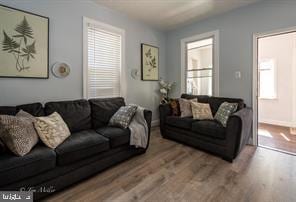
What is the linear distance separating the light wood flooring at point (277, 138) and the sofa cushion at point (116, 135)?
2.58 meters

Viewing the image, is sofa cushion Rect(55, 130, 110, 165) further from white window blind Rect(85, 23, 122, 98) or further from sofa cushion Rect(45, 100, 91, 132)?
white window blind Rect(85, 23, 122, 98)

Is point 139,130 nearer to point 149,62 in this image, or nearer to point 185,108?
point 185,108

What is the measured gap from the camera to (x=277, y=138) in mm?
3234

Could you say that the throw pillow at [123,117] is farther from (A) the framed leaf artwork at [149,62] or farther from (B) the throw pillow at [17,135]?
(A) the framed leaf artwork at [149,62]

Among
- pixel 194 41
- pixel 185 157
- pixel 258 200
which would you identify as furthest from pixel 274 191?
pixel 194 41

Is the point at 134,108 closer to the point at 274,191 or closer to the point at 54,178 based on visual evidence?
the point at 54,178

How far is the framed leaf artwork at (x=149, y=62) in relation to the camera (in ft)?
12.5

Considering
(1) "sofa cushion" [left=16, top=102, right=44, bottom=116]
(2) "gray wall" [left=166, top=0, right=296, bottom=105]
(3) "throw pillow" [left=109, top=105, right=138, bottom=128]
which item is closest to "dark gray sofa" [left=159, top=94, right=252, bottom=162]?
(2) "gray wall" [left=166, top=0, right=296, bottom=105]

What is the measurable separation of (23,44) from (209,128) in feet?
9.66

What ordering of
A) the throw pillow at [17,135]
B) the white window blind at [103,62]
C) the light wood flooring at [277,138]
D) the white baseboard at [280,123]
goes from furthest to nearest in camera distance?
the white baseboard at [280,123] → the white window blind at [103,62] → the light wood flooring at [277,138] → the throw pillow at [17,135]

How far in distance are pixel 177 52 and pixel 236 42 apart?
4.73ft

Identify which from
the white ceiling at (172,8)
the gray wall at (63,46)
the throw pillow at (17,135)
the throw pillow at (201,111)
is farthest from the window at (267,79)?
the throw pillow at (17,135)

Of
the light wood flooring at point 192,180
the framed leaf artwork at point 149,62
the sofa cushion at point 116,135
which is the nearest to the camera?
the light wood flooring at point 192,180

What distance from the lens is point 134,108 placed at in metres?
2.53
